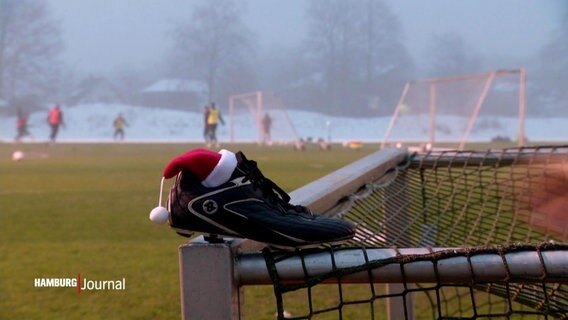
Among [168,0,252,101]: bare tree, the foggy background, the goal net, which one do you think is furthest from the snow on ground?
the goal net

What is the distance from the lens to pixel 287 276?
0.52 metres

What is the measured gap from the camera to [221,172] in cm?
55

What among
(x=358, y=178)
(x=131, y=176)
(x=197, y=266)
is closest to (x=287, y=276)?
(x=197, y=266)

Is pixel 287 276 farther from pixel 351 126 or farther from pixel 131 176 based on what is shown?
pixel 351 126

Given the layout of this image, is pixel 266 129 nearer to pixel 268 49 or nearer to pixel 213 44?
pixel 213 44

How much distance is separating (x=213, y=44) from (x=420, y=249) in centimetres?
2936

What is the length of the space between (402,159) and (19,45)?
29.1 metres

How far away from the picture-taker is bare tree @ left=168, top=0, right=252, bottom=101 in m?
28.8

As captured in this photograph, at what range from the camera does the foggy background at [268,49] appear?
2759cm

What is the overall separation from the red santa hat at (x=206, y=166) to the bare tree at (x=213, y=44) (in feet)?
92.6

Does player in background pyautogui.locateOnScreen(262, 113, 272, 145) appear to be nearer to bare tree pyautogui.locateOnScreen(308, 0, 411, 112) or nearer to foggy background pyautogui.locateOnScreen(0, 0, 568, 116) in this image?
foggy background pyautogui.locateOnScreen(0, 0, 568, 116)

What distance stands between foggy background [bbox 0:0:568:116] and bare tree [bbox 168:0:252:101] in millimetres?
44

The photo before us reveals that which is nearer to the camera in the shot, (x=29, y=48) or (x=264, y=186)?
(x=264, y=186)

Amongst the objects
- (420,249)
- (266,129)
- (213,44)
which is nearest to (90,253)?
(420,249)
